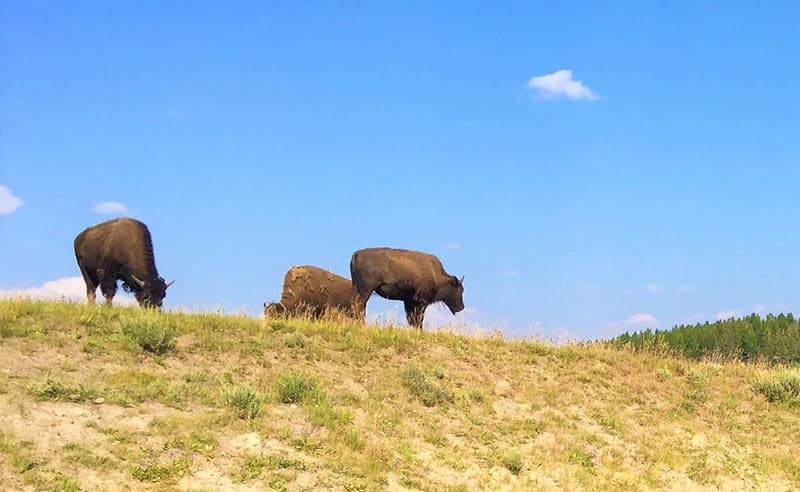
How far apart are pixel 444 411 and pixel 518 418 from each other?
1.71 metres

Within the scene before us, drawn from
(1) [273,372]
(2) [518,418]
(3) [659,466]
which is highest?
(1) [273,372]

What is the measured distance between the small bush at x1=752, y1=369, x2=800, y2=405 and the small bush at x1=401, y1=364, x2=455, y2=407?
956 centimetres

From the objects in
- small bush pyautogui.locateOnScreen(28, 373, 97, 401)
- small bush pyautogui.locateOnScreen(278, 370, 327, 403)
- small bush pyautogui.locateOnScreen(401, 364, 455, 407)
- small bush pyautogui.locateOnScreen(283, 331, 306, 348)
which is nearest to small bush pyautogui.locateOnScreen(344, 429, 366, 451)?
small bush pyautogui.locateOnScreen(278, 370, 327, 403)

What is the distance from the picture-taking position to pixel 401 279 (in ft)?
80.3

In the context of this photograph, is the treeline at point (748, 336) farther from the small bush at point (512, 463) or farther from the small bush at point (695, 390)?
the small bush at point (512, 463)

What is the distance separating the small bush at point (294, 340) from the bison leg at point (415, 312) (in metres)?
7.76

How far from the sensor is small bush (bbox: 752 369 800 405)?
20141 millimetres

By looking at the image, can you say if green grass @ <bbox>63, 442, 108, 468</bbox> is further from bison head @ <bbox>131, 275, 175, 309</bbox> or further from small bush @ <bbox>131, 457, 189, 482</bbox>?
bison head @ <bbox>131, 275, 175, 309</bbox>

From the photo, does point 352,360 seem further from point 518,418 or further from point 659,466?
point 659,466

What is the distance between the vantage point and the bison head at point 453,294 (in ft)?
83.9

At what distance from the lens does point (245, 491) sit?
37.7 feet

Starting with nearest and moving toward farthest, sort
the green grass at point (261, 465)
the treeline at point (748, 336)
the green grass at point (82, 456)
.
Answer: the green grass at point (82, 456) < the green grass at point (261, 465) < the treeline at point (748, 336)

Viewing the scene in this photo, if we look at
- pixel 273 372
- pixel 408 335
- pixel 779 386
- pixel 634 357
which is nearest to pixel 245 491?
pixel 273 372

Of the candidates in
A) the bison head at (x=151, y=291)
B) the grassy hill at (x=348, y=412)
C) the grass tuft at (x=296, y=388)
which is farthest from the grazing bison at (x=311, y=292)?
the grass tuft at (x=296, y=388)
